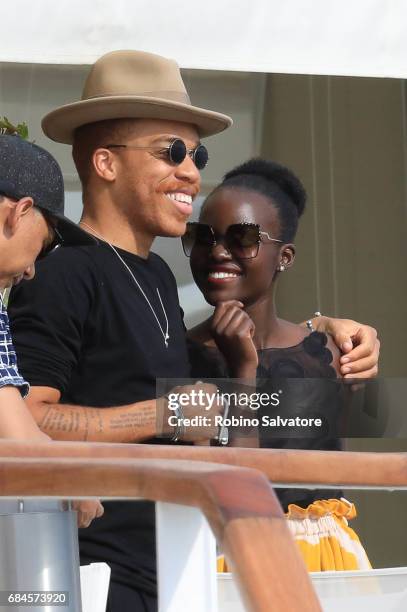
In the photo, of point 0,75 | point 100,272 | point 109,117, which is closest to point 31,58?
point 109,117

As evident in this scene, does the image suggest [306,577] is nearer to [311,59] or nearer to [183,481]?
[183,481]

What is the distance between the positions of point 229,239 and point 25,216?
3.66 ft

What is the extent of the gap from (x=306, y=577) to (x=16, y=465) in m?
0.25

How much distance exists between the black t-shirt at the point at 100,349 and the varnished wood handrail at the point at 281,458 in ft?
3.23

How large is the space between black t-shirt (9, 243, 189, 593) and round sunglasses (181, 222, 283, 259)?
51 cm

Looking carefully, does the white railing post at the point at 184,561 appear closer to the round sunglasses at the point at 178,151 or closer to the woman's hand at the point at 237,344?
the round sunglasses at the point at 178,151

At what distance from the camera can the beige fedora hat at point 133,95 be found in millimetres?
2516

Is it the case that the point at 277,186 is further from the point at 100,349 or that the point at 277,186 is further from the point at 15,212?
the point at 15,212

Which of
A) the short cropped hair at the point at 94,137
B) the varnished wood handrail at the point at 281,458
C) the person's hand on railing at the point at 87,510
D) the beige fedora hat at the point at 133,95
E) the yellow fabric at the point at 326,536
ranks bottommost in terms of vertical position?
the varnished wood handrail at the point at 281,458

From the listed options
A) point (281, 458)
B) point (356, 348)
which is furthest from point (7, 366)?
point (356, 348)

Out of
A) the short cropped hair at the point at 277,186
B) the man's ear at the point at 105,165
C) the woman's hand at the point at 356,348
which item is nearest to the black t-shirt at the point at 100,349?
the man's ear at the point at 105,165

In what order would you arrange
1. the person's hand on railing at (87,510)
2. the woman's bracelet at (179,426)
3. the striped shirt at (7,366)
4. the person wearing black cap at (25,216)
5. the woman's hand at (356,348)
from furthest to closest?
the woman's hand at (356,348) < the woman's bracelet at (179,426) < the person wearing black cap at (25,216) < the striped shirt at (7,366) < the person's hand on railing at (87,510)

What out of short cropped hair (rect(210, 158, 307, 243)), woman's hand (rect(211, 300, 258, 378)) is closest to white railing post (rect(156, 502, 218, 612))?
woman's hand (rect(211, 300, 258, 378))

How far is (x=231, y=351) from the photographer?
2.67m
